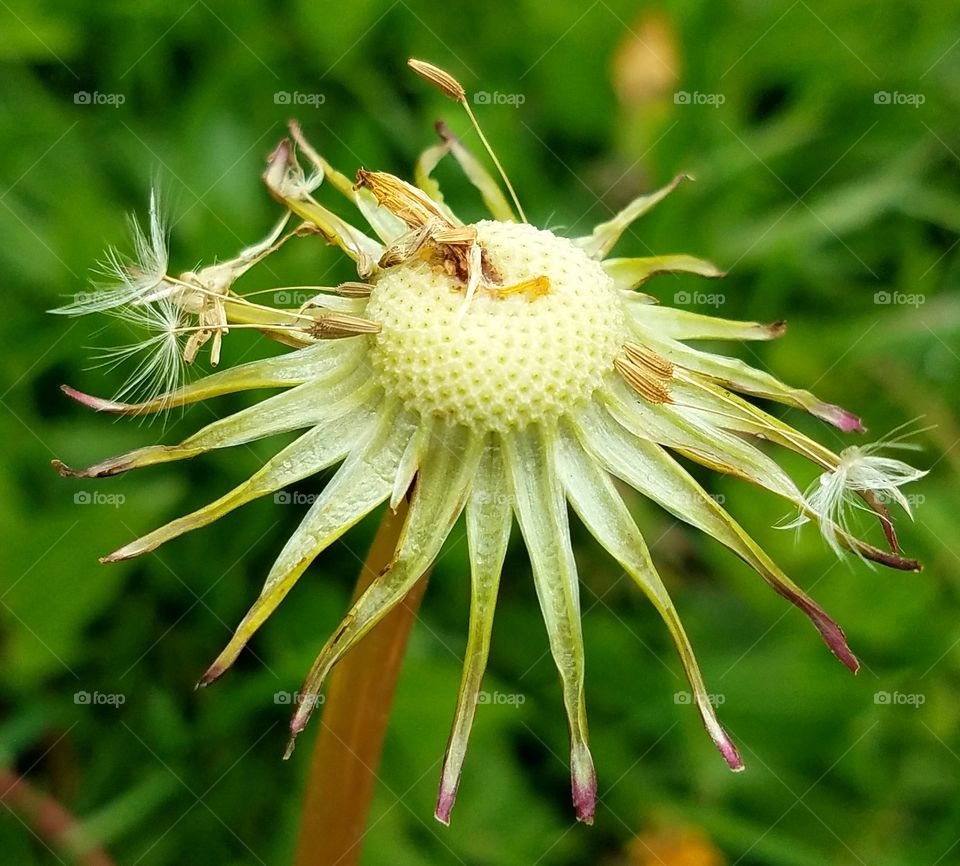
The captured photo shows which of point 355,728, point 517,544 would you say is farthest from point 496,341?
point 517,544

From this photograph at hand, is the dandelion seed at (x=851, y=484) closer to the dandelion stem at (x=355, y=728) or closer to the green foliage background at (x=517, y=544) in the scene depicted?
the dandelion stem at (x=355, y=728)

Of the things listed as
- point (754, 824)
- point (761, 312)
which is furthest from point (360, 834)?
point (761, 312)

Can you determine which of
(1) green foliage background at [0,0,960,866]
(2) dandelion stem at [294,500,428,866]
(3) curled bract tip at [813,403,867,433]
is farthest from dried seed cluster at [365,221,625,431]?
(1) green foliage background at [0,0,960,866]

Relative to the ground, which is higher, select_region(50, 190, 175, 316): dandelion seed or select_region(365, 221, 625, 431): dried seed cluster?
select_region(50, 190, 175, 316): dandelion seed

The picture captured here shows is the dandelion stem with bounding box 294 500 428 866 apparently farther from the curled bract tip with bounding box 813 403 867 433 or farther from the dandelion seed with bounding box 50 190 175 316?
the curled bract tip with bounding box 813 403 867 433

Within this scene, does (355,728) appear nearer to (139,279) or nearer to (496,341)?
(496,341)

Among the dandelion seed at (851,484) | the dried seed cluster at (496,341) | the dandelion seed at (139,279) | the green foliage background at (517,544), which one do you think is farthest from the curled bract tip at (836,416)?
the green foliage background at (517,544)
